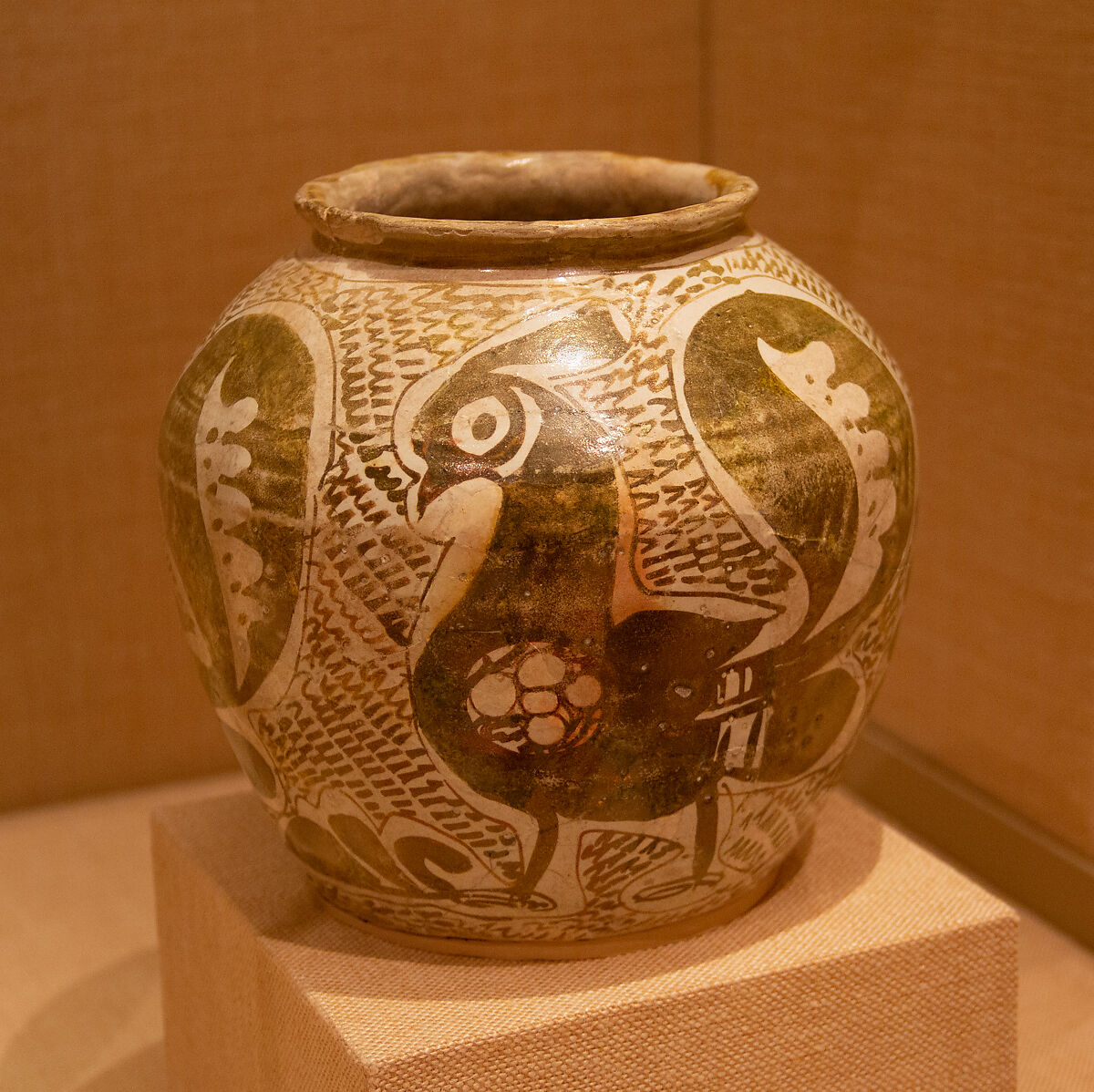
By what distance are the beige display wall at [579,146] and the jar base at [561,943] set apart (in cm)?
57

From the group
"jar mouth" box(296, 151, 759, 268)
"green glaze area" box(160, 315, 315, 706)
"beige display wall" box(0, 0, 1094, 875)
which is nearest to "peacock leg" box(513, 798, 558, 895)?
"green glaze area" box(160, 315, 315, 706)

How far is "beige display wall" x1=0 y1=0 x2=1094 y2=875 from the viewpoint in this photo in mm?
1465

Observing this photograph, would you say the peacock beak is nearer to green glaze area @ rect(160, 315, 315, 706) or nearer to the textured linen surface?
green glaze area @ rect(160, 315, 315, 706)

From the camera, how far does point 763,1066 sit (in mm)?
1067

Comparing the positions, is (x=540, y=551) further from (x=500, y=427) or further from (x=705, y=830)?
(x=705, y=830)

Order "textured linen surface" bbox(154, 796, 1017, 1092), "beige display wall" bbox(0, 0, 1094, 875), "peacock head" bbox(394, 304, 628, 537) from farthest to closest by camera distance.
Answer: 1. "beige display wall" bbox(0, 0, 1094, 875)
2. "textured linen surface" bbox(154, 796, 1017, 1092)
3. "peacock head" bbox(394, 304, 628, 537)

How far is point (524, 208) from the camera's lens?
1.22m

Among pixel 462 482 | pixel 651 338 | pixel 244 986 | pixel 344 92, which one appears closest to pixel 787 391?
pixel 651 338

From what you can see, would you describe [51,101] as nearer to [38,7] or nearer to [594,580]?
[38,7]

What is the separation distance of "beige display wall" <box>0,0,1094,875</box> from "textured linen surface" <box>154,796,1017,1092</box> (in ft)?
1.45

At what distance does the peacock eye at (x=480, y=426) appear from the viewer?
35.5 inches

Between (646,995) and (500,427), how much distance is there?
15.2 inches

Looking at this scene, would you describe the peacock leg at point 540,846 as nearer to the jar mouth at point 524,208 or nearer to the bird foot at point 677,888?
the bird foot at point 677,888

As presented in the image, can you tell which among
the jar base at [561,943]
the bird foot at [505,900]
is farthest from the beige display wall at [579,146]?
the bird foot at [505,900]
